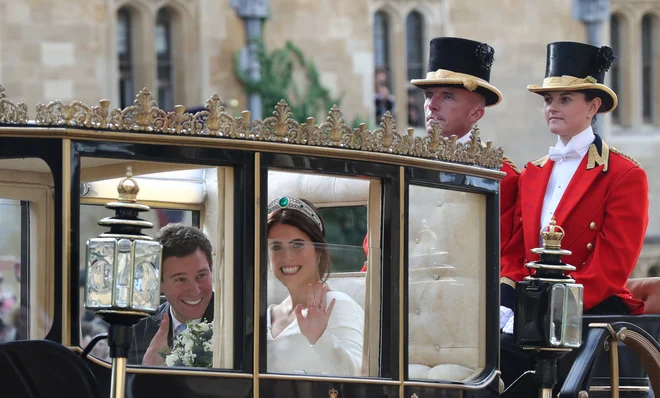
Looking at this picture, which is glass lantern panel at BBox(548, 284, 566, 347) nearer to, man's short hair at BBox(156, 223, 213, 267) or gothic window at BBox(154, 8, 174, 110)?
man's short hair at BBox(156, 223, 213, 267)

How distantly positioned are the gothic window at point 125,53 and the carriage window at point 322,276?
47.8 feet

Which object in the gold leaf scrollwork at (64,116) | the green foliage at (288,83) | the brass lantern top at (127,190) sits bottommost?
the brass lantern top at (127,190)

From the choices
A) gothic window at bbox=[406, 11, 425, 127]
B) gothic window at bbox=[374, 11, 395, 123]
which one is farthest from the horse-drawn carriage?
gothic window at bbox=[406, 11, 425, 127]

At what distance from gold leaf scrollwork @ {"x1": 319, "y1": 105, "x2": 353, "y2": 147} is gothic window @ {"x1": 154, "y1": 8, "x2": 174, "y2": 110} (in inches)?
588

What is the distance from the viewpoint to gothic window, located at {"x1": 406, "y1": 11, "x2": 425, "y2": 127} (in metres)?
21.9

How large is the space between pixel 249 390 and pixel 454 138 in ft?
3.84

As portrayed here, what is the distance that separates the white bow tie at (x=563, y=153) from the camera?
21.4ft

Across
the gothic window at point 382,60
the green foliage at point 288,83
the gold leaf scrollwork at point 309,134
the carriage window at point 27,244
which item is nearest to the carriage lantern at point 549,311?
the gold leaf scrollwork at point 309,134

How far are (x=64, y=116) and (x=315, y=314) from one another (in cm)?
102

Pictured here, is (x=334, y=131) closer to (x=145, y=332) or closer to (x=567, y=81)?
(x=145, y=332)

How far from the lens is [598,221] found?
6.38 m

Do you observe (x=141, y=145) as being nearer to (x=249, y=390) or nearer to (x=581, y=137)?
(x=249, y=390)

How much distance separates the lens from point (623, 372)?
6215 mm

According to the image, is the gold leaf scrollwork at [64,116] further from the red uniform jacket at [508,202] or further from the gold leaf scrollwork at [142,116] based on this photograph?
the red uniform jacket at [508,202]
